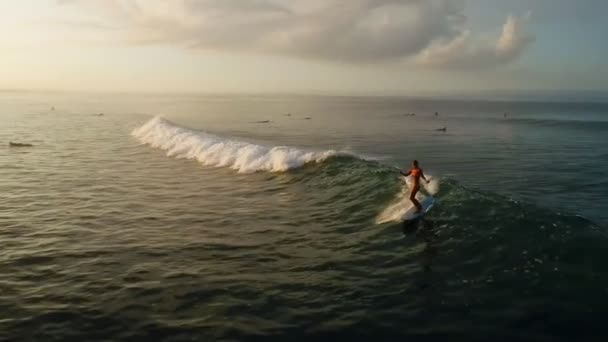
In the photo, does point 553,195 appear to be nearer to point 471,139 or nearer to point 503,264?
point 503,264

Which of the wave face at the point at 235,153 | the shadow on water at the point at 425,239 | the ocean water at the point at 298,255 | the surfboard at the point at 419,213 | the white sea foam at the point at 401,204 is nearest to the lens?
the ocean water at the point at 298,255

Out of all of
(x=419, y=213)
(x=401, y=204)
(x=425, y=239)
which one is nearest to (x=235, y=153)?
(x=401, y=204)

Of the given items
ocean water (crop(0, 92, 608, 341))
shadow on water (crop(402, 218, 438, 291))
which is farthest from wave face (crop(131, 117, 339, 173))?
shadow on water (crop(402, 218, 438, 291))

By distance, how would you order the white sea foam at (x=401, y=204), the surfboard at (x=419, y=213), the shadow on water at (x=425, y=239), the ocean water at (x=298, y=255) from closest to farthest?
the ocean water at (x=298, y=255) < the shadow on water at (x=425, y=239) < the surfboard at (x=419, y=213) < the white sea foam at (x=401, y=204)

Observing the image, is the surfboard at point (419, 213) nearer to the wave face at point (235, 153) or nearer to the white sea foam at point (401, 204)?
the white sea foam at point (401, 204)

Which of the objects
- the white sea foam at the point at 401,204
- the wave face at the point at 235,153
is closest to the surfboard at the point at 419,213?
the white sea foam at the point at 401,204

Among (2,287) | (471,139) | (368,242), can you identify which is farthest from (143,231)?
(471,139)

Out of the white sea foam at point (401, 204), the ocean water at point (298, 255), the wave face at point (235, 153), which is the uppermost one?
the wave face at point (235, 153)
